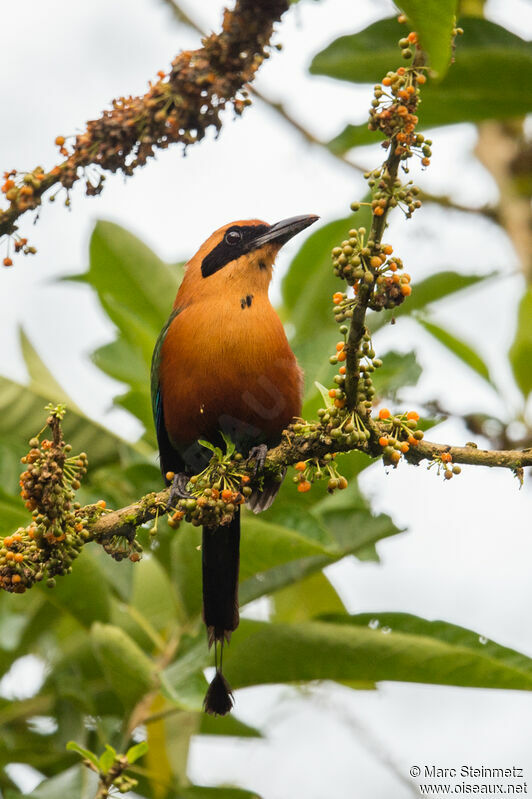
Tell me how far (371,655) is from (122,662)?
2.79 ft

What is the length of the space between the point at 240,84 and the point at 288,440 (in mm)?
959

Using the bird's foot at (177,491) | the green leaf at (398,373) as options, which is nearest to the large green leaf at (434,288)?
the green leaf at (398,373)

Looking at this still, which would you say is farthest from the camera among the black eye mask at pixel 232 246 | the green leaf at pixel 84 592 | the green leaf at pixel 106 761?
the black eye mask at pixel 232 246

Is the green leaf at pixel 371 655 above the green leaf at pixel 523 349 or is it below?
below

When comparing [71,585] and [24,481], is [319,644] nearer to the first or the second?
[71,585]

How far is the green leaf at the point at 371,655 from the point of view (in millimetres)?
3287

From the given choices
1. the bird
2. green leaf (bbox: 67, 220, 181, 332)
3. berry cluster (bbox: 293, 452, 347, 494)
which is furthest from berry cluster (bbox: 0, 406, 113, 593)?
green leaf (bbox: 67, 220, 181, 332)

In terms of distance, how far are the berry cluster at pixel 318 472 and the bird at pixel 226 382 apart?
904 millimetres

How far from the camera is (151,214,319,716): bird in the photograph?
3.51 metres

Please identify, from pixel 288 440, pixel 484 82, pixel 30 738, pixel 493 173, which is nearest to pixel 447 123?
pixel 484 82

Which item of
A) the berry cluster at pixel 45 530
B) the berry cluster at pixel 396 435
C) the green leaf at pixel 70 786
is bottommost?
the green leaf at pixel 70 786

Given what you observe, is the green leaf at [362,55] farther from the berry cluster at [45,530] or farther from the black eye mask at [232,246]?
the berry cluster at [45,530]

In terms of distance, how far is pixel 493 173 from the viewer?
17.3ft

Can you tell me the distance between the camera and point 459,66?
356cm
